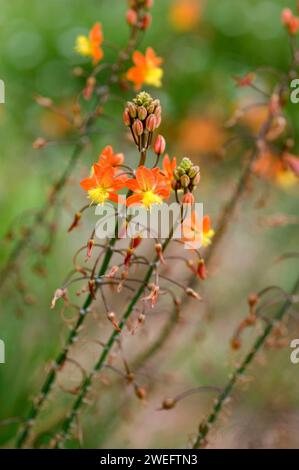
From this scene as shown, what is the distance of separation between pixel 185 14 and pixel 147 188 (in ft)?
12.0

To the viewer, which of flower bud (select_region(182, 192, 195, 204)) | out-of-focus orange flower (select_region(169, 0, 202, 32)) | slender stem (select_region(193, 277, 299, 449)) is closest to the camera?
flower bud (select_region(182, 192, 195, 204))

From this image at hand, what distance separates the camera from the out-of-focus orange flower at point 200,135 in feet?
12.5

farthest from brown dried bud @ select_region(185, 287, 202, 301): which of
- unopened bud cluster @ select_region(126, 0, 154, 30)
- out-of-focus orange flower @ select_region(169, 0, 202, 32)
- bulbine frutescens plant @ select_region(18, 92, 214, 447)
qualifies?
out-of-focus orange flower @ select_region(169, 0, 202, 32)

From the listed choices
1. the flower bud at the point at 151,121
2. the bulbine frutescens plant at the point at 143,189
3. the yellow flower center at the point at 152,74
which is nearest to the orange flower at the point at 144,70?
the yellow flower center at the point at 152,74

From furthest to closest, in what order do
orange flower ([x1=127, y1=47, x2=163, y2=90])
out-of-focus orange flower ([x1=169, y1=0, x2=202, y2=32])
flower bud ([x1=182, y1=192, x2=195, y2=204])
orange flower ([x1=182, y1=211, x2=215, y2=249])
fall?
out-of-focus orange flower ([x1=169, y1=0, x2=202, y2=32]) → orange flower ([x1=127, y1=47, x2=163, y2=90]) → orange flower ([x1=182, y1=211, x2=215, y2=249]) → flower bud ([x1=182, y1=192, x2=195, y2=204])

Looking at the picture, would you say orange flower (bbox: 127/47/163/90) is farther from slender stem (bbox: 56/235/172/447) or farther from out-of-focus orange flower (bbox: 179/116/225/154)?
out-of-focus orange flower (bbox: 179/116/225/154)

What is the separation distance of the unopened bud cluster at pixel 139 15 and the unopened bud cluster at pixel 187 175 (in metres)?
0.63

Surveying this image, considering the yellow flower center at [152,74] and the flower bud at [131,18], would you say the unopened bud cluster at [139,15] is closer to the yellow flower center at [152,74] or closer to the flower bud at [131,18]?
the flower bud at [131,18]

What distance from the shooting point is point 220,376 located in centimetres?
317

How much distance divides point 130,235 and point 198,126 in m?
2.63

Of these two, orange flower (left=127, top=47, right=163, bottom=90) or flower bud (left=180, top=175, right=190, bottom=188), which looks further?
orange flower (left=127, top=47, right=163, bottom=90)

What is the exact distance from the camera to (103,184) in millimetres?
1422

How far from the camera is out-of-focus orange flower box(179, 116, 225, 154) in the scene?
3.80 meters

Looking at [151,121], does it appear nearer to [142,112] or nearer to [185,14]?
[142,112]
